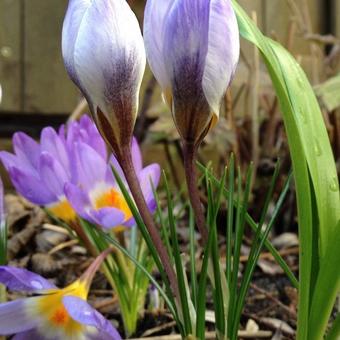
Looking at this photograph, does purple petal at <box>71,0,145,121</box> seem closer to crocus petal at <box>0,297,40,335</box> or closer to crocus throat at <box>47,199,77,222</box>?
crocus petal at <box>0,297,40,335</box>

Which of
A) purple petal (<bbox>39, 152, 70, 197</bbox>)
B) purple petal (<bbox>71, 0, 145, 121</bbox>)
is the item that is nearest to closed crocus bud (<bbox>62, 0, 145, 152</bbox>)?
purple petal (<bbox>71, 0, 145, 121</bbox>)

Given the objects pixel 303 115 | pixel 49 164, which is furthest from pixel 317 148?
pixel 49 164

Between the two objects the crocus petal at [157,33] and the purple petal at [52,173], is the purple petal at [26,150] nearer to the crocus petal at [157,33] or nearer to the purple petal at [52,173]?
the purple petal at [52,173]

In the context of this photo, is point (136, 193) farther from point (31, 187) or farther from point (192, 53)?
point (31, 187)

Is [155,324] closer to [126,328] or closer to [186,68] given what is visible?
[126,328]

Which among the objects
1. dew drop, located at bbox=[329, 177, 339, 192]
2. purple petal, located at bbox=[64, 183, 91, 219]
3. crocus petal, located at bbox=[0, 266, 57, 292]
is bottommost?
crocus petal, located at bbox=[0, 266, 57, 292]

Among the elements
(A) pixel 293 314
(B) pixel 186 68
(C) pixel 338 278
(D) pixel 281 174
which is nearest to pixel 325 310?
(C) pixel 338 278

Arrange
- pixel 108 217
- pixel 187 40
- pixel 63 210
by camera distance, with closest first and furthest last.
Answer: pixel 187 40 → pixel 108 217 → pixel 63 210
